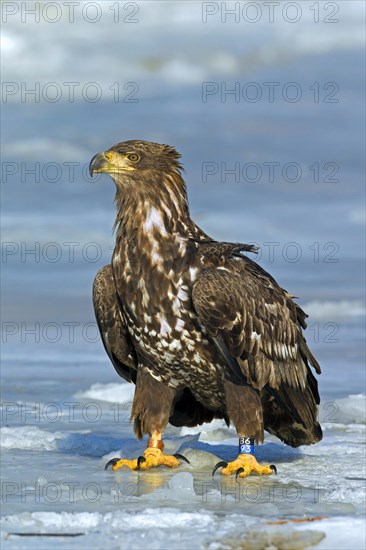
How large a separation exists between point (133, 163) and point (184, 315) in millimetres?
1463

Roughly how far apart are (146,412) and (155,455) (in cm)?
42

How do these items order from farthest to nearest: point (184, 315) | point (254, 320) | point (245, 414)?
point (245, 414) → point (254, 320) → point (184, 315)

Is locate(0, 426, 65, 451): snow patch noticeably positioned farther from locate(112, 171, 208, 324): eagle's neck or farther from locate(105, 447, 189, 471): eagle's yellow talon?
locate(112, 171, 208, 324): eagle's neck

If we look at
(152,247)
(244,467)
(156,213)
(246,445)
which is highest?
(156,213)

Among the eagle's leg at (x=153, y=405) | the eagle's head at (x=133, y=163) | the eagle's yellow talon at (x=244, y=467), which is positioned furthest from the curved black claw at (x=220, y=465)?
the eagle's head at (x=133, y=163)

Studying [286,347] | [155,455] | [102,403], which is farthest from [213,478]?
[102,403]

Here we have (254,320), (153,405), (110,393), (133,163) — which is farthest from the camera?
(110,393)

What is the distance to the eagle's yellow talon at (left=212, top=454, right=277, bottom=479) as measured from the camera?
386 inches

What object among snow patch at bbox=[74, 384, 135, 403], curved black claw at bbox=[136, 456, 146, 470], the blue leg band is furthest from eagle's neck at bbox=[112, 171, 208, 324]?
snow patch at bbox=[74, 384, 135, 403]

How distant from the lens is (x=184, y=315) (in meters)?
9.76

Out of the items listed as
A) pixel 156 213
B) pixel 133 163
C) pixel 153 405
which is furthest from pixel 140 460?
pixel 133 163

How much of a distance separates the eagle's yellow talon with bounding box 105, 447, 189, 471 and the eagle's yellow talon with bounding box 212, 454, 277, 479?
1.57ft

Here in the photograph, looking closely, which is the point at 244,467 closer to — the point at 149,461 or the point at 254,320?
the point at 149,461

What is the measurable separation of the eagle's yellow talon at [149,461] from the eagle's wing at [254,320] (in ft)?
3.33
